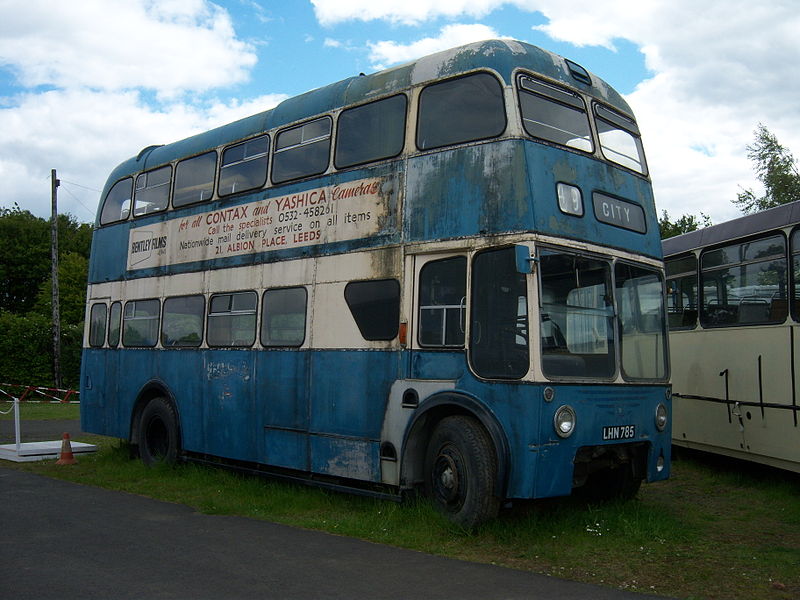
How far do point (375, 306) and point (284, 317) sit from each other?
1.69 metres

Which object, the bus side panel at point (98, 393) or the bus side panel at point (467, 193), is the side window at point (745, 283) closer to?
the bus side panel at point (467, 193)

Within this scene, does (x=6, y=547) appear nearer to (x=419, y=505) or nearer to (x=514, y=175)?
(x=419, y=505)

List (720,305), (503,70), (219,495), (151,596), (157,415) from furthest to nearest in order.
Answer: (157,415), (720,305), (219,495), (503,70), (151,596)

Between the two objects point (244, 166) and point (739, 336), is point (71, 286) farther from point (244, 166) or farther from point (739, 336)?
point (739, 336)

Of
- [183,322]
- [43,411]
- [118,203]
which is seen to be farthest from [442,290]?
[43,411]

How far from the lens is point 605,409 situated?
25.4 feet

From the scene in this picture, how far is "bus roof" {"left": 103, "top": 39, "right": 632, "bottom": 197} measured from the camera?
820 cm

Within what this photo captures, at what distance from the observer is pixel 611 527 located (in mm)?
7848

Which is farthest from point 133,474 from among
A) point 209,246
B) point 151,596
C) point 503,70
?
point 503,70

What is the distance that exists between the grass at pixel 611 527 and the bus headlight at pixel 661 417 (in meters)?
0.89

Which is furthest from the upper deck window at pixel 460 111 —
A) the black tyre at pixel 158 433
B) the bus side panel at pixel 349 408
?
the black tyre at pixel 158 433

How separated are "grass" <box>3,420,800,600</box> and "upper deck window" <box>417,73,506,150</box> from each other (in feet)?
12.2

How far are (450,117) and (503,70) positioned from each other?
733 mm

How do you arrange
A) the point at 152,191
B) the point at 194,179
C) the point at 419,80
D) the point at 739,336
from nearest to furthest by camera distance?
the point at 419,80 < the point at 739,336 < the point at 194,179 < the point at 152,191
